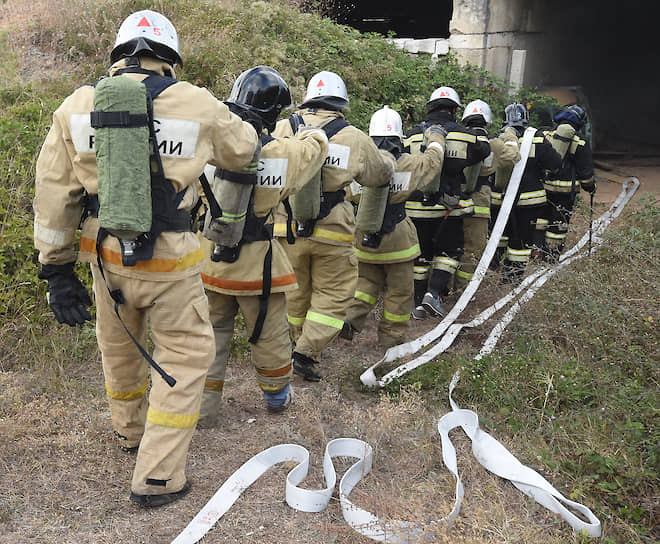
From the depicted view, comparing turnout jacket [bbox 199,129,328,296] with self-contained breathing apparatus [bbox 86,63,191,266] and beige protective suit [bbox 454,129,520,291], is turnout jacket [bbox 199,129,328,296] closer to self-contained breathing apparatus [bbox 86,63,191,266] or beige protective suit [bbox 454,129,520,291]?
self-contained breathing apparatus [bbox 86,63,191,266]

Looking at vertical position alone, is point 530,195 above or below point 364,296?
above

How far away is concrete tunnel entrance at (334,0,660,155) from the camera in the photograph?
15.8 metres

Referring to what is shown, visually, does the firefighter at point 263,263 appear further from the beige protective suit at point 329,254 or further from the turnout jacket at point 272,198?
the beige protective suit at point 329,254

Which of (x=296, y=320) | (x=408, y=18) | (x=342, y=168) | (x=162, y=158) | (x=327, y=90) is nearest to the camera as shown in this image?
(x=162, y=158)

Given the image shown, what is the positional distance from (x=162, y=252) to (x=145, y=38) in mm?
942

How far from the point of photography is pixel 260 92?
331 centimetres

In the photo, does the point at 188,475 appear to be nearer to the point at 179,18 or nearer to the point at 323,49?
the point at 179,18

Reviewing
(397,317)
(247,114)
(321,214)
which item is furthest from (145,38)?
(397,317)

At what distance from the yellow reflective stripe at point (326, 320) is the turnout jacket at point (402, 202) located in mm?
732

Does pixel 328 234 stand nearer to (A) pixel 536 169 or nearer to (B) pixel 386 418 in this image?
(B) pixel 386 418

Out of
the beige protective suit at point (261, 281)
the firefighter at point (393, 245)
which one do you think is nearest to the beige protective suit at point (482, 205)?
the firefighter at point (393, 245)

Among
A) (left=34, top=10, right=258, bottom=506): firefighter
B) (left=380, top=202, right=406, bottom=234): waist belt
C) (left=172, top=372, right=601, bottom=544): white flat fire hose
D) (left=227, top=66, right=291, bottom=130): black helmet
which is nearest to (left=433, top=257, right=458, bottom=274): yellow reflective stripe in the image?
(left=380, top=202, right=406, bottom=234): waist belt

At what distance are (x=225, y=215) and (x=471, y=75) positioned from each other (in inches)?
358

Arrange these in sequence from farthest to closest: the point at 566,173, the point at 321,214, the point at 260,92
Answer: the point at 566,173
the point at 321,214
the point at 260,92
